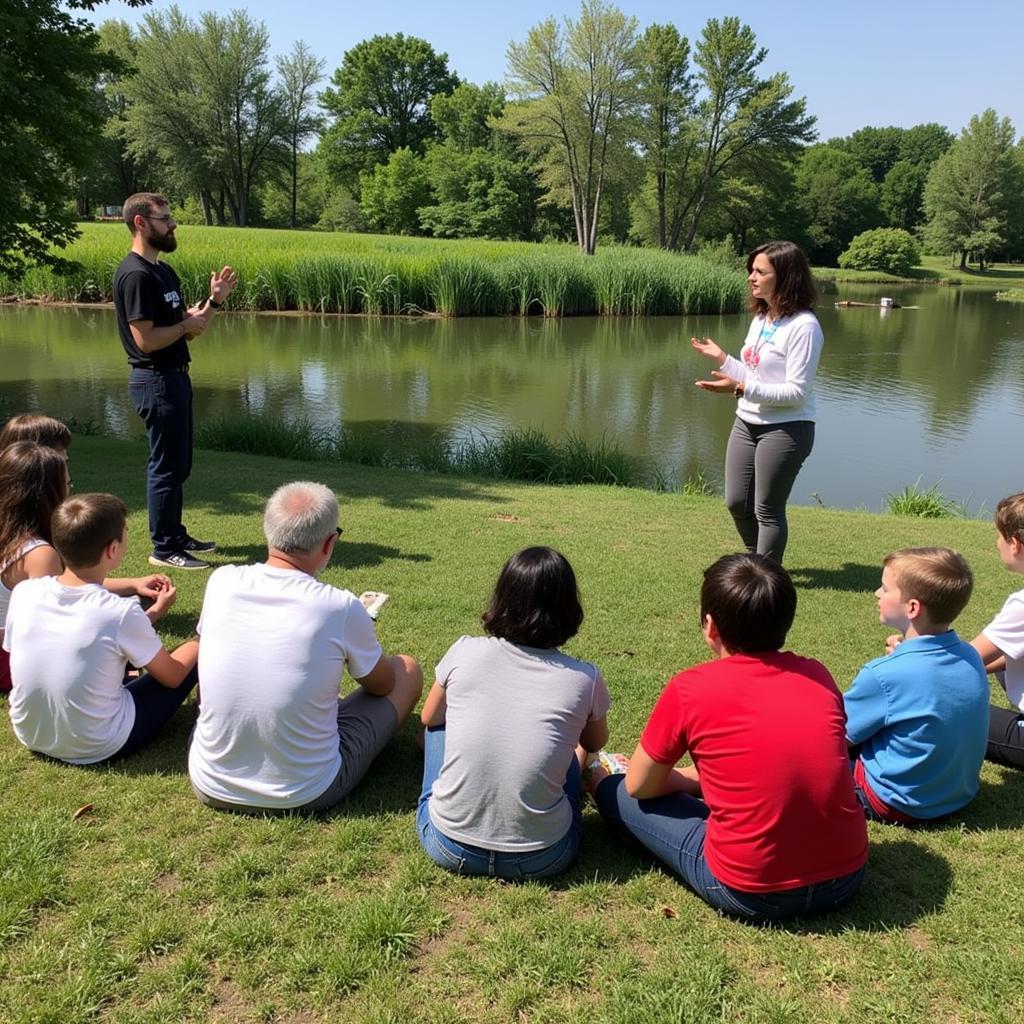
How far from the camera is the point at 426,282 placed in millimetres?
25531

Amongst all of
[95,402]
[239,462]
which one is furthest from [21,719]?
[95,402]

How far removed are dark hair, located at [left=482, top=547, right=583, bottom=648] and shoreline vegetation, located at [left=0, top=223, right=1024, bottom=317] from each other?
878 inches

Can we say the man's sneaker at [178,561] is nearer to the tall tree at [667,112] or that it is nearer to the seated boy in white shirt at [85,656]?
the seated boy in white shirt at [85,656]

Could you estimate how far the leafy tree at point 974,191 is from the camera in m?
60.9

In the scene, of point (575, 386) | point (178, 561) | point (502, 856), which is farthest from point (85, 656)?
point (575, 386)

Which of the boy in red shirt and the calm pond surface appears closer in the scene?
the boy in red shirt

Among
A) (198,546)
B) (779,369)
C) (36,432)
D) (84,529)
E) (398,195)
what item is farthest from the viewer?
(398,195)

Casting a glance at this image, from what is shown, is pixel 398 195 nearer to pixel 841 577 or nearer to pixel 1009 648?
pixel 841 577

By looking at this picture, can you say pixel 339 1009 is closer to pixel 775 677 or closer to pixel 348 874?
pixel 348 874

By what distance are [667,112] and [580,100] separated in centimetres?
937

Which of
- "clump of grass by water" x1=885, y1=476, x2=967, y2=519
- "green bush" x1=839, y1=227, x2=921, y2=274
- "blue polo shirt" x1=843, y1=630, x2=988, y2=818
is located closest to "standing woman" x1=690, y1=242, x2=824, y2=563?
"blue polo shirt" x1=843, y1=630, x2=988, y2=818

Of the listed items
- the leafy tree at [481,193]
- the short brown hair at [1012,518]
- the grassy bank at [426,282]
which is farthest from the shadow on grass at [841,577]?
the leafy tree at [481,193]

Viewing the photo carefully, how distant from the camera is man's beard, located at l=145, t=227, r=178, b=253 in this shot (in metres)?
4.85

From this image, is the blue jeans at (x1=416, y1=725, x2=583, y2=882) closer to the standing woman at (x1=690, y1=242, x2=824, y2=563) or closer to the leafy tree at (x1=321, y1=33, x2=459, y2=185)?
the standing woman at (x1=690, y1=242, x2=824, y2=563)
